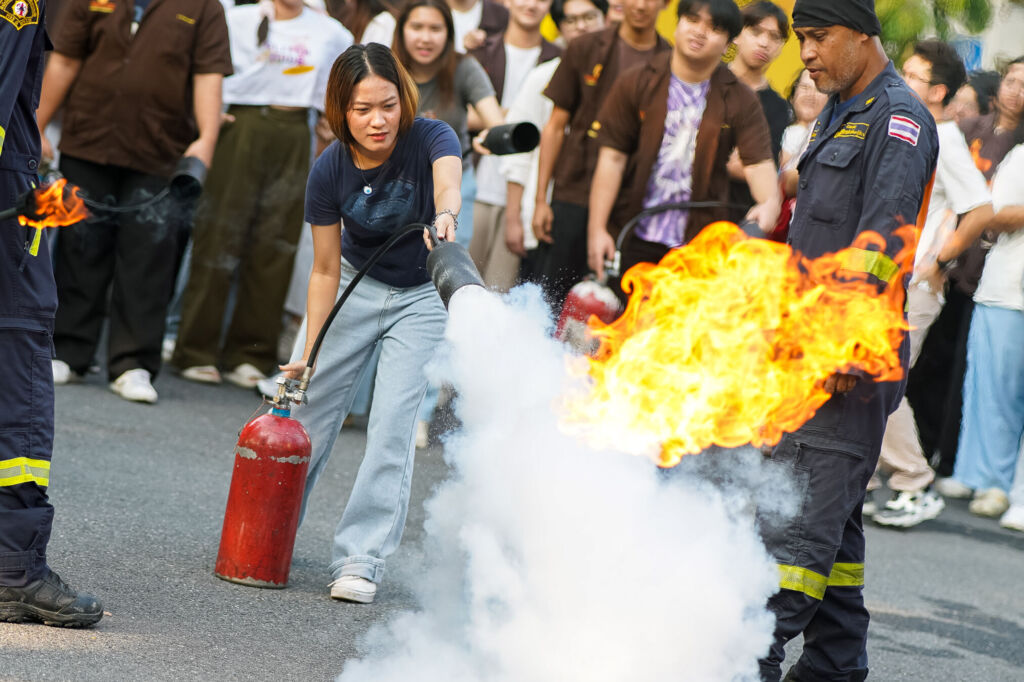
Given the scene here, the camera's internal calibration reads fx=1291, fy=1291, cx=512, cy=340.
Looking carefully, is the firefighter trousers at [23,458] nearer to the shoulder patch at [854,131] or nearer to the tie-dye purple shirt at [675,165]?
the shoulder patch at [854,131]

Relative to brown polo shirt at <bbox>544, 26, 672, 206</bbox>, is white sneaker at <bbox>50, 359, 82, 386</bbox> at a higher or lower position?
lower

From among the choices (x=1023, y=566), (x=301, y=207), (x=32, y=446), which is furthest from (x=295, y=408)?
(x=1023, y=566)

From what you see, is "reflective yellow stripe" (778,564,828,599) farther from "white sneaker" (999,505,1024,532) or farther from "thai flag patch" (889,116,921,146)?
"white sneaker" (999,505,1024,532)

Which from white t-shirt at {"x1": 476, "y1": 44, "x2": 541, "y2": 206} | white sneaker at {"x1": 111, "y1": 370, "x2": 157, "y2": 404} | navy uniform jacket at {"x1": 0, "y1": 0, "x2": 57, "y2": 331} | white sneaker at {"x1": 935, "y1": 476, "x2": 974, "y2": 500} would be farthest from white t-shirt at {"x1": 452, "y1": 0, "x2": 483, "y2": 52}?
navy uniform jacket at {"x1": 0, "y1": 0, "x2": 57, "y2": 331}

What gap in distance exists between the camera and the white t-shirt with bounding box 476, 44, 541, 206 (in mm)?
8133

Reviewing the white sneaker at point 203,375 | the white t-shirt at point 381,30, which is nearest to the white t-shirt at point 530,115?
the white t-shirt at point 381,30

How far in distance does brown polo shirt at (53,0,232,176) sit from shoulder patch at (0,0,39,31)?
355cm

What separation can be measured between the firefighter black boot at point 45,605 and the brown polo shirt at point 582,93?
4162 mm

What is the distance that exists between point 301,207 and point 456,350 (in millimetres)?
4506

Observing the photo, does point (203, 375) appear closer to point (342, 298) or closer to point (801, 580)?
point (342, 298)

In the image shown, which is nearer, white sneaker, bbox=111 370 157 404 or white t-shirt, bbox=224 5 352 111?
white sneaker, bbox=111 370 157 404

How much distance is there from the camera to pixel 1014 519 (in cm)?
785

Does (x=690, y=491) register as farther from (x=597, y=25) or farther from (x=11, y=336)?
(x=597, y=25)

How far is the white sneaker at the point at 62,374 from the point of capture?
7348mm
